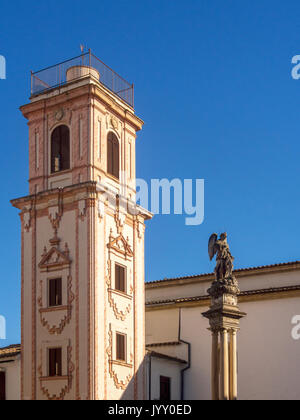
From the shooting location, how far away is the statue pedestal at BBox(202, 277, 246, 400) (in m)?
27.4

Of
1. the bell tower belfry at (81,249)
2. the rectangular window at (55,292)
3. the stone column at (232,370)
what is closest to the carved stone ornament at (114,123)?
the bell tower belfry at (81,249)

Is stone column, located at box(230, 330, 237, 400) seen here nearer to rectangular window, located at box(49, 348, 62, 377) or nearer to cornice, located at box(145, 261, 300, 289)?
rectangular window, located at box(49, 348, 62, 377)

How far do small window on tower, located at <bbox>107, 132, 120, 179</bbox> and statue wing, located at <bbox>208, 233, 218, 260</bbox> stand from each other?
8.28m

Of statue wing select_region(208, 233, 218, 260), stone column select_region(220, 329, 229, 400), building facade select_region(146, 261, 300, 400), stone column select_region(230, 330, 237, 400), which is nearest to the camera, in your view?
stone column select_region(220, 329, 229, 400)

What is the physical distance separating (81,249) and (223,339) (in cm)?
845

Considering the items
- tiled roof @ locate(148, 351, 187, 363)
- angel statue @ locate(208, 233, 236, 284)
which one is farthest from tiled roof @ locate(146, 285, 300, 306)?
angel statue @ locate(208, 233, 236, 284)

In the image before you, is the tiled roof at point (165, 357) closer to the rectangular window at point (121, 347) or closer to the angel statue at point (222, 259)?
the rectangular window at point (121, 347)

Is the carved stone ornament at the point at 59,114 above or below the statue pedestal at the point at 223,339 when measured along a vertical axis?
above

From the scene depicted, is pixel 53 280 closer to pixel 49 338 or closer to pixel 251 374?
pixel 49 338

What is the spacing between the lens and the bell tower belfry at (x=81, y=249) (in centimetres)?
3269

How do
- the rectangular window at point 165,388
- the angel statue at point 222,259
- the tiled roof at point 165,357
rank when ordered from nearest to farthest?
1. the angel statue at point 222,259
2. the tiled roof at point 165,357
3. the rectangular window at point 165,388

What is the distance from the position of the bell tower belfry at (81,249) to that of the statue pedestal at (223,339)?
6344 mm

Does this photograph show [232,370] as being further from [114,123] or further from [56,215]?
[114,123]
